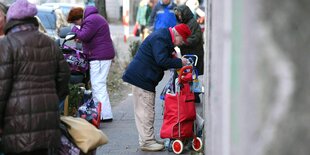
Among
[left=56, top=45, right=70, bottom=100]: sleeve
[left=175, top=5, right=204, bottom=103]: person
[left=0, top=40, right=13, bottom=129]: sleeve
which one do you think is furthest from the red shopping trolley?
[left=0, top=40, right=13, bottom=129]: sleeve

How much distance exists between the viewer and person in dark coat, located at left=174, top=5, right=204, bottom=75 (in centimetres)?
970

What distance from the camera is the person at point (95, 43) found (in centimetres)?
855

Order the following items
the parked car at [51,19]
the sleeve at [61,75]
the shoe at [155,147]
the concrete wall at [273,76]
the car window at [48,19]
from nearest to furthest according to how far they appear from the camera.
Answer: the concrete wall at [273,76]
the sleeve at [61,75]
the shoe at [155,147]
the parked car at [51,19]
the car window at [48,19]

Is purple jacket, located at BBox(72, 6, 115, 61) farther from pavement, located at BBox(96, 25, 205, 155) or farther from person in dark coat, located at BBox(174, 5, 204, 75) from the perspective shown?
person in dark coat, located at BBox(174, 5, 204, 75)

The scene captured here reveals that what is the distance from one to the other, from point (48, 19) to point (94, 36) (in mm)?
9128

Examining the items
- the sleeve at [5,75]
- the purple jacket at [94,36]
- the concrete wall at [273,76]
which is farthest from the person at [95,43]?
the concrete wall at [273,76]

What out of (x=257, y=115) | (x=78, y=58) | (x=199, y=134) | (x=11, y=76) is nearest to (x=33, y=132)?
(x=11, y=76)

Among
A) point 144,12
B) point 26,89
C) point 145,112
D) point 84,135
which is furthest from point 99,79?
point 144,12

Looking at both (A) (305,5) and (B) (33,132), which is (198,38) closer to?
(B) (33,132)

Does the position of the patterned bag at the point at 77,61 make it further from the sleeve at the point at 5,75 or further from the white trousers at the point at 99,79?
the sleeve at the point at 5,75

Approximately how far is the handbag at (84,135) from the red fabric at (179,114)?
7.09 ft

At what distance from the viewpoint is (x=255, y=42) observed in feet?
7.23

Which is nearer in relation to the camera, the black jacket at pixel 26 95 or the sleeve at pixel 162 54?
the black jacket at pixel 26 95

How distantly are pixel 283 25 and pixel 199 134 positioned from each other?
17.3 ft
